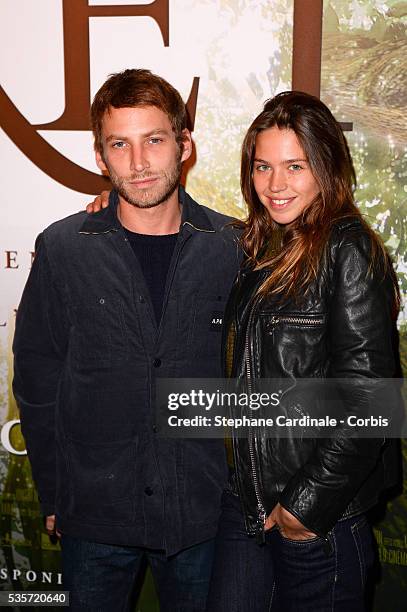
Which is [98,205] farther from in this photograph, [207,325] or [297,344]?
[297,344]

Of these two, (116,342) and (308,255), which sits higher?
(308,255)

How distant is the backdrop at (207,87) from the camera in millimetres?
2260

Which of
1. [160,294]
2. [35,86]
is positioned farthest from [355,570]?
[35,86]

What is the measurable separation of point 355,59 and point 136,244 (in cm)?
100

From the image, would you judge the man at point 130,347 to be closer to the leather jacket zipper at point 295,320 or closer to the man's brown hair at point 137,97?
the man's brown hair at point 137,97

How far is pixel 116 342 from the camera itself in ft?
6.18

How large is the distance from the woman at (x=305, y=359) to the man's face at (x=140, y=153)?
0.87 ft

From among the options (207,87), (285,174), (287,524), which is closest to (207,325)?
(285,174)

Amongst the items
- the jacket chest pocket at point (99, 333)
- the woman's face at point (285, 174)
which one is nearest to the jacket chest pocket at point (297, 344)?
the woman's face at point (285, 174)

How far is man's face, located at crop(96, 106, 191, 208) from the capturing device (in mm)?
1865

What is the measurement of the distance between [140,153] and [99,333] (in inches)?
19.9

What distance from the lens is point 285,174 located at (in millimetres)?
1677

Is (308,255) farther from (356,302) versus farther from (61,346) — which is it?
(61,346)

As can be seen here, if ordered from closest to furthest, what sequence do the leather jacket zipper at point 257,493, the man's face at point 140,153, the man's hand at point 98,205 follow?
the leather jacket zipper at point 257,493 → the man's face at point 140,153 → the man's hand at point 98,205
